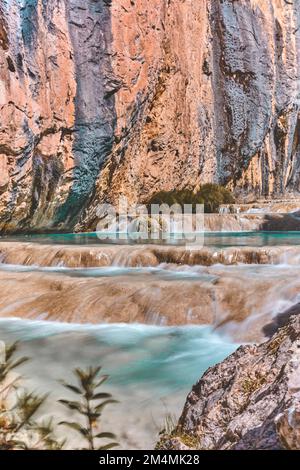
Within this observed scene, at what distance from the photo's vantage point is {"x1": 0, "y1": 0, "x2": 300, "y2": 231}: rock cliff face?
16141mm

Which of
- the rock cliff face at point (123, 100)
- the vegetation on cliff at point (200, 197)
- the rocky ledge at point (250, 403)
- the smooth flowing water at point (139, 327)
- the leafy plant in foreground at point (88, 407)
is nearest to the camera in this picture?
the rocky ledge at point (250, 403)

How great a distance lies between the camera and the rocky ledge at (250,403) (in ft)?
5.17

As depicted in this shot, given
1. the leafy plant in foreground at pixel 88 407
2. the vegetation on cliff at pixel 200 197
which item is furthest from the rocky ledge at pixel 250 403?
the vegetation on cliff at pixel 200 197

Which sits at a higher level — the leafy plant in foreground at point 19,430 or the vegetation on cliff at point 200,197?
the vegetation on cliff at point 200,197

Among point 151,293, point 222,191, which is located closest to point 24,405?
point 151,293

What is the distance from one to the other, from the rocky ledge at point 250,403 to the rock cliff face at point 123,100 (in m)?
14.5

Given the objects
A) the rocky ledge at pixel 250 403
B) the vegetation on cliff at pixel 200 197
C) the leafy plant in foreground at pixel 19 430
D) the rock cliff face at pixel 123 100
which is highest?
the rock cliff face at pixel 123 100

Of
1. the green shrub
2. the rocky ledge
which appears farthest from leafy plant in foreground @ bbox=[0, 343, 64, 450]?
the rocky ledge

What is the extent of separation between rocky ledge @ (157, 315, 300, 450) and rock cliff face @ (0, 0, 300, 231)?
47.6 feet

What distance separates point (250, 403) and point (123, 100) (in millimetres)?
18739

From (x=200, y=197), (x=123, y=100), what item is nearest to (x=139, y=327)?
(x=123, y=100)

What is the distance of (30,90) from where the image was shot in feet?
53.2

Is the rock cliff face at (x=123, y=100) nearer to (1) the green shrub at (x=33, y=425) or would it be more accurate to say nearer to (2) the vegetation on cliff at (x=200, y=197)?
(2) the vegetation on cliff at (x=200, y=197)

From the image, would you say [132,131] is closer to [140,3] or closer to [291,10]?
[140,3]
